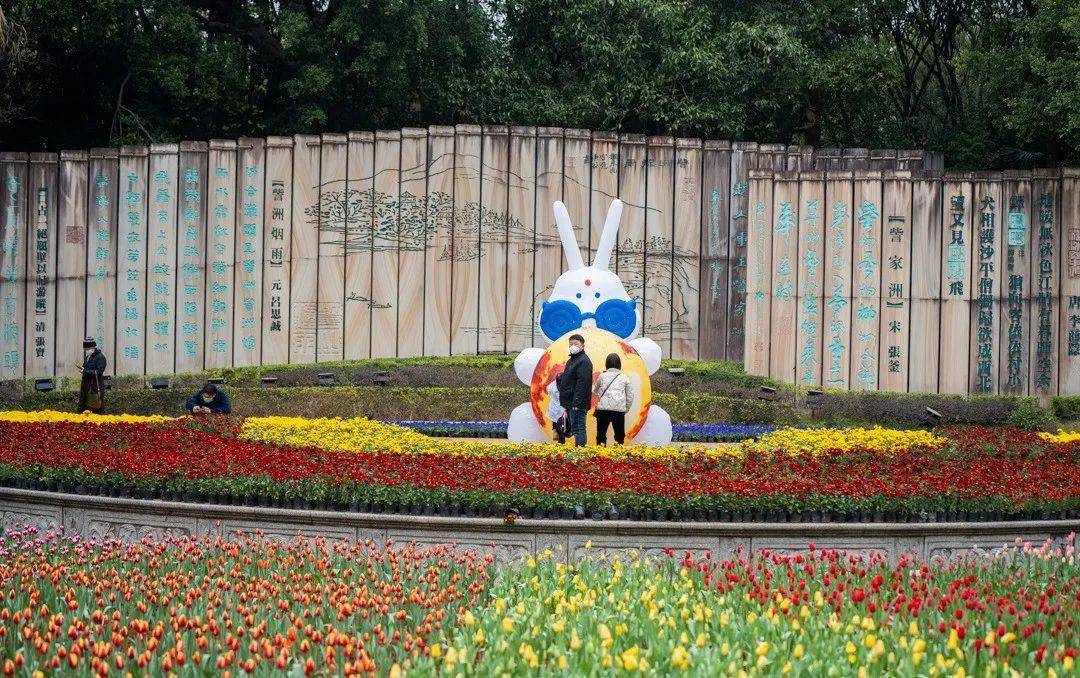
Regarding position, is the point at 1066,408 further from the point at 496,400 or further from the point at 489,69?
the point at 489,69

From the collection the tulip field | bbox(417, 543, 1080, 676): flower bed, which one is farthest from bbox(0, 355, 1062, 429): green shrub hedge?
bbox(417, 543, 1080, 676): flower bed

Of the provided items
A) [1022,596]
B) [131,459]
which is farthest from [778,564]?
[131,459]

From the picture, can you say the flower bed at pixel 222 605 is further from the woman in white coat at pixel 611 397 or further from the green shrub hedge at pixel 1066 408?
the green shrub hedge at pixel 1066 408

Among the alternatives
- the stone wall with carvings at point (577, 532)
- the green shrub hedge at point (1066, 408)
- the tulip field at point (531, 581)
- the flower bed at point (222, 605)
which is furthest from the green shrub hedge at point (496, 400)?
the flower bed at point (222, 605)

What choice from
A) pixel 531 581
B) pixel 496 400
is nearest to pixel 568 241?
pixel 496 400

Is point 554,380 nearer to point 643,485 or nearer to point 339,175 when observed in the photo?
point 643,485

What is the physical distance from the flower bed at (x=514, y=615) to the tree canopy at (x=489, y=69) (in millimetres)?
14961

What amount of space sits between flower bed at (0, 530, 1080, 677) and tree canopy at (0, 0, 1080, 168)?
49.1 ft

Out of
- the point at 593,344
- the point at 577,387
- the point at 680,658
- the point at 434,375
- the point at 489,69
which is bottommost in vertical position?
the point at 680,658

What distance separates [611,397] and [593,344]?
2.00 feet

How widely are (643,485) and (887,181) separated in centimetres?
1023

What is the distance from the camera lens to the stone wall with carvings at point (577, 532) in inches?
329

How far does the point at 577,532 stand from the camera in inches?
329

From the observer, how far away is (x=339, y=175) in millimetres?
19922
